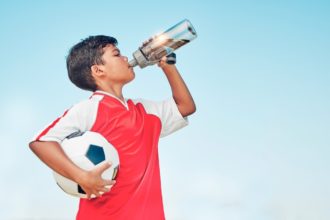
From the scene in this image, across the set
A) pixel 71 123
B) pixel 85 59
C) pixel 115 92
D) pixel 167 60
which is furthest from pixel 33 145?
pixel 167 60

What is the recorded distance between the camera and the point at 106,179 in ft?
9.89

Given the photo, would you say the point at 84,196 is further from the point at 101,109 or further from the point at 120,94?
the point at 120,94

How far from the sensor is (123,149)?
3396 mm

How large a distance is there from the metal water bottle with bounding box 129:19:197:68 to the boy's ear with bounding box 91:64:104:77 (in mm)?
249

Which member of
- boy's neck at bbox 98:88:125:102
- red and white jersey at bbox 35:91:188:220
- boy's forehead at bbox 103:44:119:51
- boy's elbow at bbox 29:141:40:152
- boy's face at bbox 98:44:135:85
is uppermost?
boy's forehead at bbox 103:44:119:51

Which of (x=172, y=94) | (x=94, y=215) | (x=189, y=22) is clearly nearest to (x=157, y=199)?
(x=94, y=215)

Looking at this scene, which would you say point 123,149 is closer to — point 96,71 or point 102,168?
point 102,168

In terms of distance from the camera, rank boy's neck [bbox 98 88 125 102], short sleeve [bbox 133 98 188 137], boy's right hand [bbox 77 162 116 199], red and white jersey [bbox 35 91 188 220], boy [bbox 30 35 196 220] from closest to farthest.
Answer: boy's right hand [bbox 77 162 116 199] < boy [bbox 30 35 196 220] < red and white jersey [bbox 35 91 188 220] < boy's neck [bbox 98 88 125 102] < short sleeve [bbox 133 98 188 137]

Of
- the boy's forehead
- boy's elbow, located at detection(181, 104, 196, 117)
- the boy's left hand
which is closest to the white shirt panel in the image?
the boy's forehead

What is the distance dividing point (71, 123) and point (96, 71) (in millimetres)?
642

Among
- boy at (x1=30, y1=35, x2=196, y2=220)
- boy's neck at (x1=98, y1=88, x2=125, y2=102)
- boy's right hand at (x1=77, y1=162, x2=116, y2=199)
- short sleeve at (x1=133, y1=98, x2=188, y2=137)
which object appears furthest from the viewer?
short sleeve at (x1=133, y1=98, x2=188, y2=137)

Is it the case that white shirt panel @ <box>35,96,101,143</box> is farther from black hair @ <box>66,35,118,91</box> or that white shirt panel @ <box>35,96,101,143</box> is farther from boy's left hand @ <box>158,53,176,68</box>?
boy's left hand @ <box>158,53,176,68</box>

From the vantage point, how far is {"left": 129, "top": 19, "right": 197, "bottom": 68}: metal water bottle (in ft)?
12.4

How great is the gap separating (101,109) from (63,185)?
671mm
